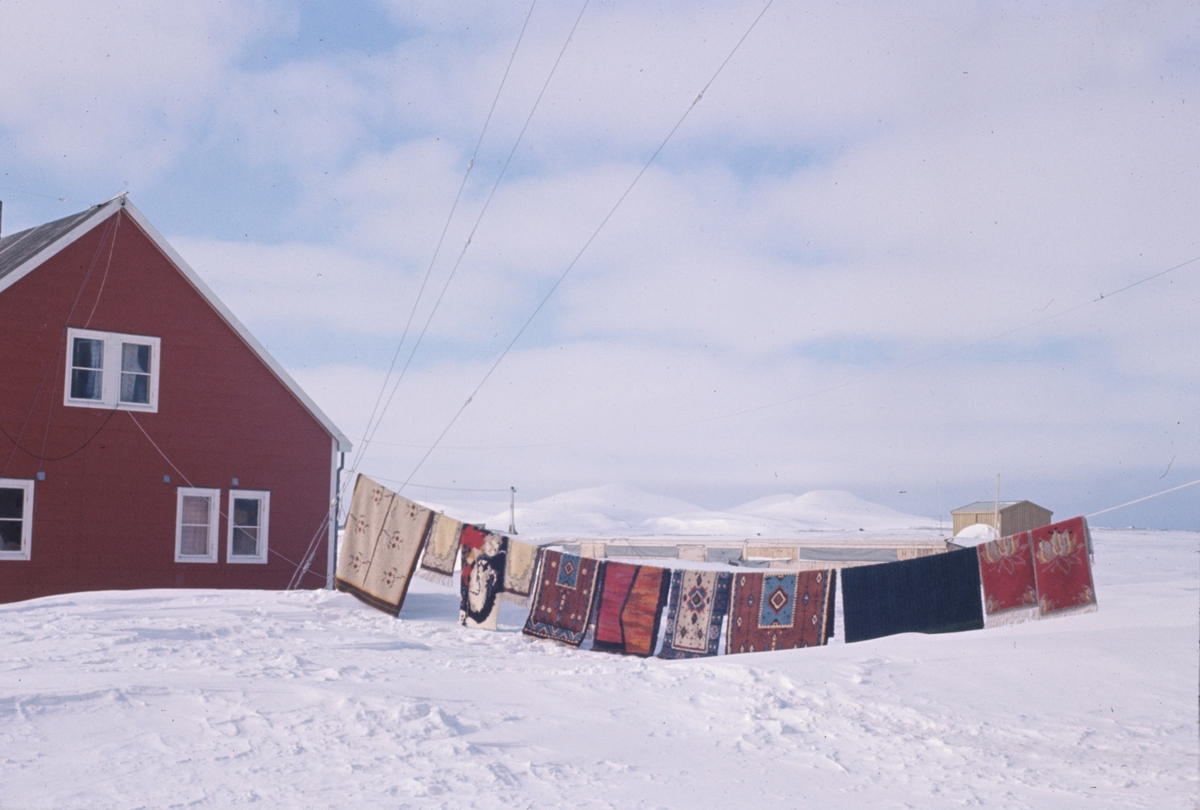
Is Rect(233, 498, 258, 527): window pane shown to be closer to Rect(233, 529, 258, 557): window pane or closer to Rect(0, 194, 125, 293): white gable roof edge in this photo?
Rect(233, 529, 258, 557): window pane

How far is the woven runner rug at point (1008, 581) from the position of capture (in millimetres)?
12125

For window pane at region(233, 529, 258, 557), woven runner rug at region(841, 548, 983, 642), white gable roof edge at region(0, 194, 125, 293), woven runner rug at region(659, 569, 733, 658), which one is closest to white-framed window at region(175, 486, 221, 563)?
window pane at region(233, 529, 258, 557)

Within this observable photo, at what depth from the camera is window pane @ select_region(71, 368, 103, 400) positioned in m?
18.3

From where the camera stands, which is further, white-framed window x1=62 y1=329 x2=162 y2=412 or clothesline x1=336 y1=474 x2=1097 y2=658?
white-framed window x1=62 y1=329 x2=162 y2=412

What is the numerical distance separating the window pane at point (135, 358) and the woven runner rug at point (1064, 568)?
628 inches

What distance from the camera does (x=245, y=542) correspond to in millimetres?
19875

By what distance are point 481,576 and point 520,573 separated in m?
0.74

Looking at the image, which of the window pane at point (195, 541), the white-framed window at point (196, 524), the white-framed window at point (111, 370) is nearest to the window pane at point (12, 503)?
the white-framed window at point (111, 370)

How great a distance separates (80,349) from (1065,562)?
1697 centimetres

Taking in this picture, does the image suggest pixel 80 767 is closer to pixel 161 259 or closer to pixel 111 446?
pixel 111 446

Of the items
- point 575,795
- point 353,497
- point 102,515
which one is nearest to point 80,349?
point 102,515

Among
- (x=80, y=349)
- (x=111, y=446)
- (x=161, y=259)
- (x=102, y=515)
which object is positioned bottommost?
(x=102, y=515)

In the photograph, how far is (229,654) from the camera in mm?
10547

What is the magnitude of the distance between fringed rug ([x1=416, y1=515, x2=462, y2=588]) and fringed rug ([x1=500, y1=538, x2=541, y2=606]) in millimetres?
1009
